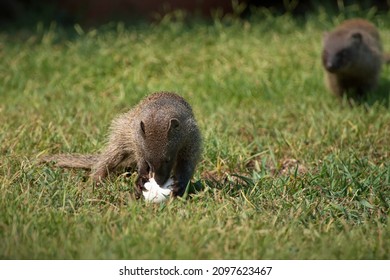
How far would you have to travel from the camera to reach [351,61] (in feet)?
23.4

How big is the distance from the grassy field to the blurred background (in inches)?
10.3

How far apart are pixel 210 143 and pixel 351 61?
237 centimetres

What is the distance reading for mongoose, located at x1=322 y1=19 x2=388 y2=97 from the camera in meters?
7.01

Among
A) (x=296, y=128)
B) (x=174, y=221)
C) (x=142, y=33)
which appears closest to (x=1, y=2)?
(x=142, y=33)

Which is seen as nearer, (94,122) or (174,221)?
(174,221)

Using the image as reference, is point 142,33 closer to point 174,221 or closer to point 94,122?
point 94,122

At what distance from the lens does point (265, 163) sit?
517 cm

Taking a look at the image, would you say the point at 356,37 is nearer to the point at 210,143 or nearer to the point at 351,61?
the point at 351,61

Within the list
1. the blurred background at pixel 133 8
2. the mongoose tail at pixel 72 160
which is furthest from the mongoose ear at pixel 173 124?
the blurred background at pixel 133 8

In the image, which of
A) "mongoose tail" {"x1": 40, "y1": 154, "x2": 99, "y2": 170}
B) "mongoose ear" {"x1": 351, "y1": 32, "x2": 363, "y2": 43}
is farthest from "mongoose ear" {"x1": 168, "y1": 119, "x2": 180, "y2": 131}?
"mongoose ear" {"x1": 351, "y1": 32, "x2": 363, "y2": 43}

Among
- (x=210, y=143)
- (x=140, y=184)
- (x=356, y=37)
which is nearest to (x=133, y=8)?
(x=356, y=37)

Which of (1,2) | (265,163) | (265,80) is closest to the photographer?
(265,163)

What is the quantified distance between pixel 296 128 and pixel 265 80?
136 cm

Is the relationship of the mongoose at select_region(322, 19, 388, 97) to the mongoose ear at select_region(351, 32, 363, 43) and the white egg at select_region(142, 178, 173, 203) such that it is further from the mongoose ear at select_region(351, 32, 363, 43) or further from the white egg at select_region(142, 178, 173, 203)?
the white egg at select_region(142, 178, 173, 203)
